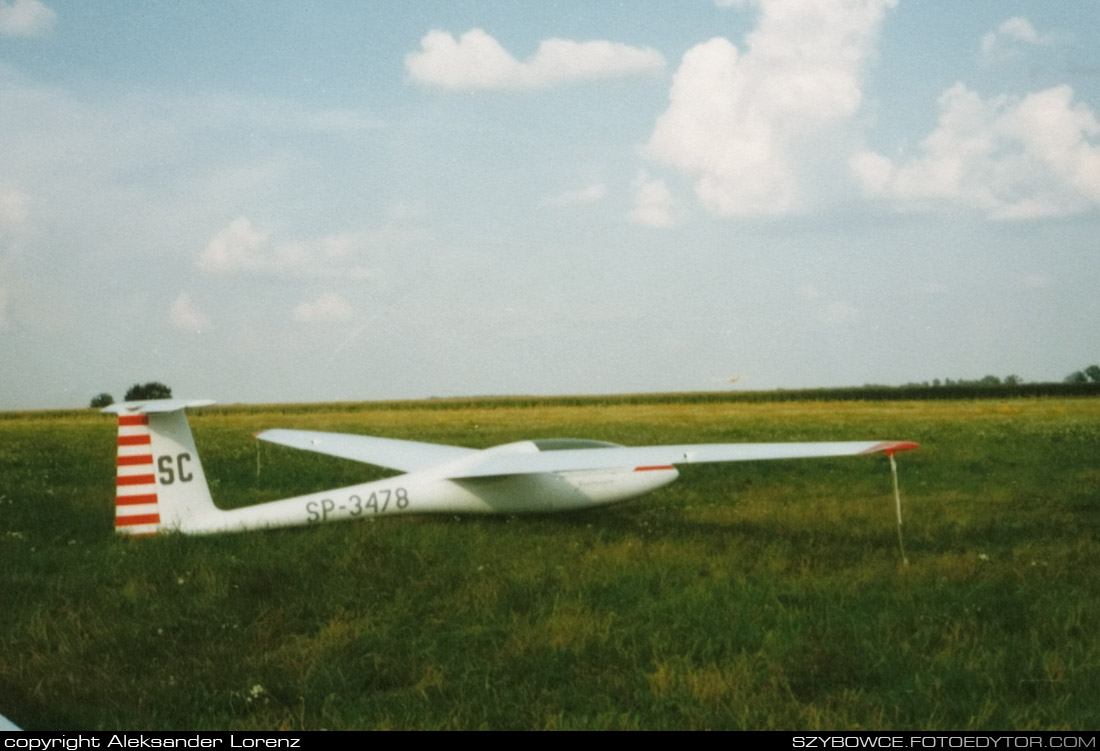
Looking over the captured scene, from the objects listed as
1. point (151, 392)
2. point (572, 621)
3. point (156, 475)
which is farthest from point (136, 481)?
point (151, 392)

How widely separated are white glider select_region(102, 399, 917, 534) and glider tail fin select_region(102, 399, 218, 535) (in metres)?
0.01

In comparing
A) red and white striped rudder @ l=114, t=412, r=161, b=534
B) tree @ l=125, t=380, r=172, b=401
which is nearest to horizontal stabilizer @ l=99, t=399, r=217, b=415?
red and white striped rudder @ l=114, t=412, r=161, b=534

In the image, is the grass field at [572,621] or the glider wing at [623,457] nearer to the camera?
the grass field at [572,621]

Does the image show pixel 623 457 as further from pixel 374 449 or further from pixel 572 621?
pixel 374 449

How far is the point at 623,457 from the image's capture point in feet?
39.2

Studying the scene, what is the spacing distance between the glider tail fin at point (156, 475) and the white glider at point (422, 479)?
11mm

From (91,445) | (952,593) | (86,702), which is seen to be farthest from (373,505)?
(91,445)

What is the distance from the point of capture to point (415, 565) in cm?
956

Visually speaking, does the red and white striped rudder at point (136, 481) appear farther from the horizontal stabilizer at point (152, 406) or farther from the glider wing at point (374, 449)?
the glider wing at point (374, 449)

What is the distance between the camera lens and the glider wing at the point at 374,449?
568 inches

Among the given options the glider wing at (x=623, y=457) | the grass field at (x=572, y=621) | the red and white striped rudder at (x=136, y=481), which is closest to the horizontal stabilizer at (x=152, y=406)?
the red and white striped rudder at (x=136, y=481)

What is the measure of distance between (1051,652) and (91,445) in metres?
28.2

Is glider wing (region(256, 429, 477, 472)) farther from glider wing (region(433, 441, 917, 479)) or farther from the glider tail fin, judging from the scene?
the glider tail fin

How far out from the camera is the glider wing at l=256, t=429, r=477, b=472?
14.4 meters
